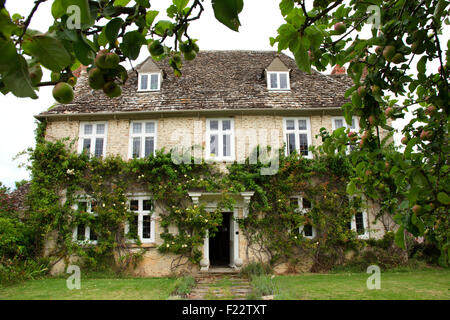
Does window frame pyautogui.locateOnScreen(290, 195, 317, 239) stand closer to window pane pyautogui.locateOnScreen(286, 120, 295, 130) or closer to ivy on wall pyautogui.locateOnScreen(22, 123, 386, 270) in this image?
ivy on wall pyautogui.locateOnScreen(22, 123, 386, 270)

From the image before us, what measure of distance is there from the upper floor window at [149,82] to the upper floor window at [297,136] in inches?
243

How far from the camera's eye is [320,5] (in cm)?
201

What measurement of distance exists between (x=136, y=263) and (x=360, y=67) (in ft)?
35.6

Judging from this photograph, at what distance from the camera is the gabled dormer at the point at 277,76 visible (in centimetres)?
1319

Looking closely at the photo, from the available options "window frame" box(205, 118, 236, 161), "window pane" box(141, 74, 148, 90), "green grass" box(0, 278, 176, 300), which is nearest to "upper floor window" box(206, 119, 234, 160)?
"window frame" box(205, 118, 236, 161)

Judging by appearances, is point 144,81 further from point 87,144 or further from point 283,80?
point 283,80

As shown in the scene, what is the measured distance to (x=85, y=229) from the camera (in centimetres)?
1137

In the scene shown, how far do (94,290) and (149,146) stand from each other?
230 inches

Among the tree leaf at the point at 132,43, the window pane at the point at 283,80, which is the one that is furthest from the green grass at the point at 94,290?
the window pane at the point at 283,80

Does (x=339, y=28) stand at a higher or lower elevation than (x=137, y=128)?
lower

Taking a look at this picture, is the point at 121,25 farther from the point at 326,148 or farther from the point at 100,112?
the point at 100,112

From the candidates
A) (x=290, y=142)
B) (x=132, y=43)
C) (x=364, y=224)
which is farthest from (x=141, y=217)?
(x=132, y=43)
